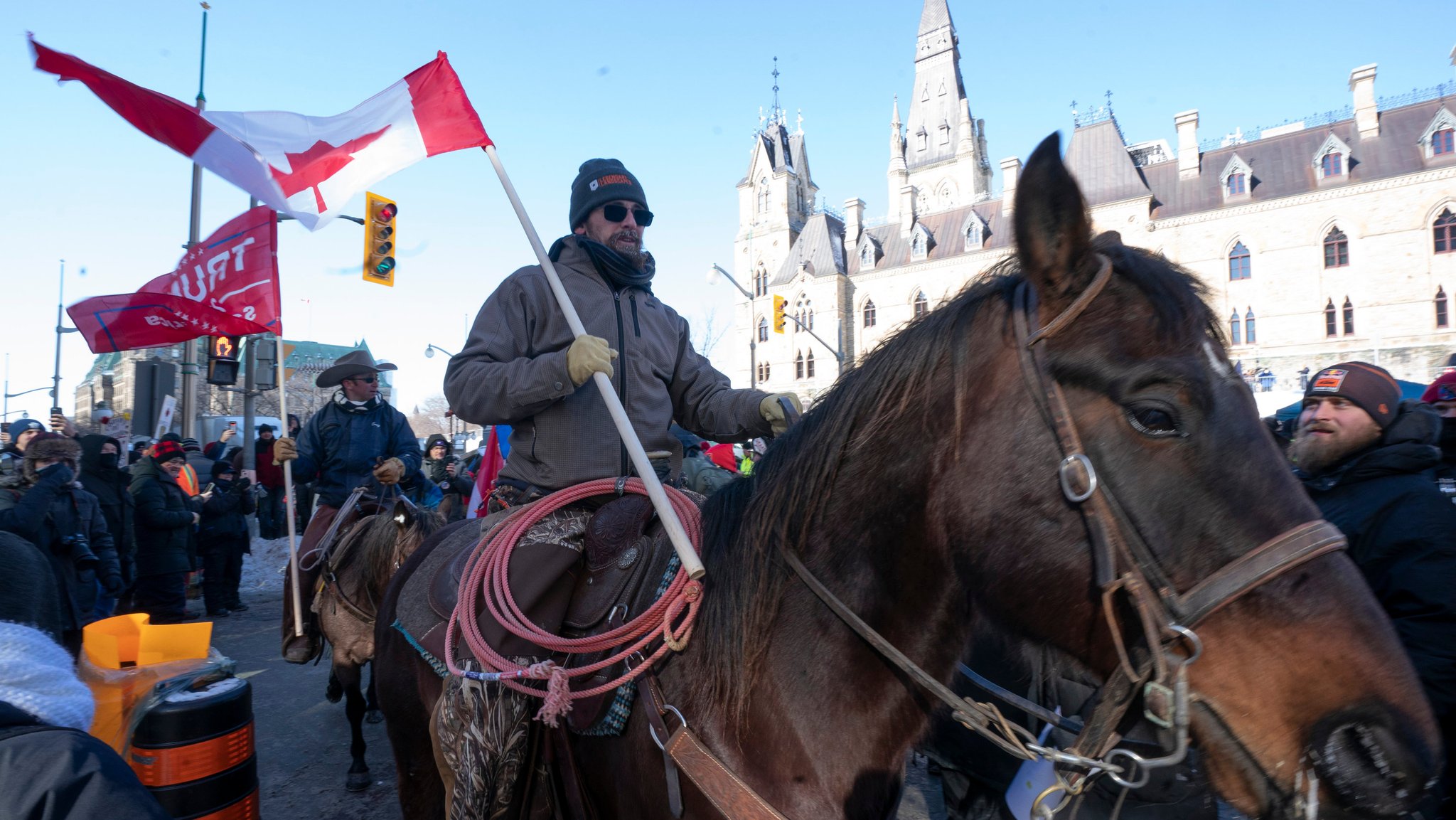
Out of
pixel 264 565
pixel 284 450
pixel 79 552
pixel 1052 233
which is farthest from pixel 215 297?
pixel 264 565

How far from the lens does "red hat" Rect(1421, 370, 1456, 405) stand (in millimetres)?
4438

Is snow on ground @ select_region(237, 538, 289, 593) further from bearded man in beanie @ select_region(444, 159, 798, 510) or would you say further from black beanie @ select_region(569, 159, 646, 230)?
black beanie @ select_region(569, 159, 646, 230)

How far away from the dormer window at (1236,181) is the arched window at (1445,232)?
755cm

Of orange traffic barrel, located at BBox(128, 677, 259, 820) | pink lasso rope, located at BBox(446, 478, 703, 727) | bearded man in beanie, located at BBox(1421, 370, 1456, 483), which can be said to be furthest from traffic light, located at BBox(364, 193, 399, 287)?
bearded man in beanie, located at BBox(1421, 370, 1456, 483)

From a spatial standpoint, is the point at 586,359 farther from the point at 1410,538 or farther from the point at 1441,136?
the point at 1441,136

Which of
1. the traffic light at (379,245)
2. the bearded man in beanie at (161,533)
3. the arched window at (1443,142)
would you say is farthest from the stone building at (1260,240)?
the bearded man in beanie at (161,533)

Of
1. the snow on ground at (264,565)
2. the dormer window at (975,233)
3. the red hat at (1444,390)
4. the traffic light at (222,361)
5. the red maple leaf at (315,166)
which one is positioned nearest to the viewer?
the red maple leaf at (315,166)

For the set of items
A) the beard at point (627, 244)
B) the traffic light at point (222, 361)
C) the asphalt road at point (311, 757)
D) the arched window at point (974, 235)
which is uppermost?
the arched window at point (974, 235)

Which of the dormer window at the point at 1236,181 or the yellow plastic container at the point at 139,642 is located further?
the dormer window at the point at 1236,181

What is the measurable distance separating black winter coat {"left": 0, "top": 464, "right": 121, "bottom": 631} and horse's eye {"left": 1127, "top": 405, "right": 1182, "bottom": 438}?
6528mm

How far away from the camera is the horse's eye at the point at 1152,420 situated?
1.25 m

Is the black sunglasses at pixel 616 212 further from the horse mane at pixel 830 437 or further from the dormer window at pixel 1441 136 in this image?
the dormer window at pixel 1441 136

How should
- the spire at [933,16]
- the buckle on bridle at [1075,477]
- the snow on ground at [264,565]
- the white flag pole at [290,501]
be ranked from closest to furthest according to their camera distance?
the buckle on bridle at [1075,477]
the white flag pole at [290,501]
the snow on ground at [264,565]
the spire at [933,16]

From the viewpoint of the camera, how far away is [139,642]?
2855 mm
